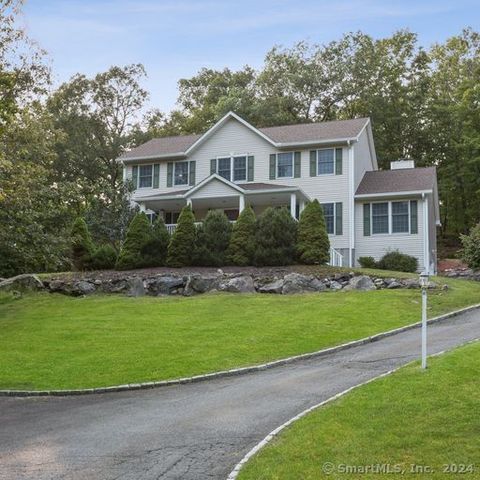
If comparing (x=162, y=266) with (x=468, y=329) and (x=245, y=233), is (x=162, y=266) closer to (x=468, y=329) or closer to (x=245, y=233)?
(x=245, y=233)

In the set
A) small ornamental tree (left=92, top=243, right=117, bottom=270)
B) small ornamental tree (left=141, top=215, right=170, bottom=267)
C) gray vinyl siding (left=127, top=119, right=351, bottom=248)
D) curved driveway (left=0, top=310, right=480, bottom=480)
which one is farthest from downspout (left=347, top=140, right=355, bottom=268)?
curved driveway (left=0, top=310, right=480, bottom=480)

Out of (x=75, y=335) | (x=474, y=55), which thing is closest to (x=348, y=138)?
(x=75, y=335)

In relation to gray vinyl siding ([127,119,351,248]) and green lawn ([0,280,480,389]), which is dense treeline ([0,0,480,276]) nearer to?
gray vinyl siding ([127,119,351,248])

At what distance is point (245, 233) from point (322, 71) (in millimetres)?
26040

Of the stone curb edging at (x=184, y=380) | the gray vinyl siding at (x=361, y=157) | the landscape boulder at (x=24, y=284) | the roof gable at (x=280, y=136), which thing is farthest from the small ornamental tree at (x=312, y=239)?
the landscape boulder at (x=24, y=284)

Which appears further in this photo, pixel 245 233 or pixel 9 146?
pixel 245 233

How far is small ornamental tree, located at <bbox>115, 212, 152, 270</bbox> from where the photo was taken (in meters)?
26.5

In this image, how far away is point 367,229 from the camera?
30594mm

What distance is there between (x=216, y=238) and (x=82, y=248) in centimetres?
626

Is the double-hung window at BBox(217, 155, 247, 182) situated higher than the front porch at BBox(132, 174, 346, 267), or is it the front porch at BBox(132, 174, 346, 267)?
the double-hung window at BBox(217, 155, 247, 182)

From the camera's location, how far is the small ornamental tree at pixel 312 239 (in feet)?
82.1

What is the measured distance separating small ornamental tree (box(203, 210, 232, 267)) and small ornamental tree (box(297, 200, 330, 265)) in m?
3.07

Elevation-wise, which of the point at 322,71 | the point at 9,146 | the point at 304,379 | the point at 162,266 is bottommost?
the point at 304,379

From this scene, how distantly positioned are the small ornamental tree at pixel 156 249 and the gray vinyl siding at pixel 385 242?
945cm
